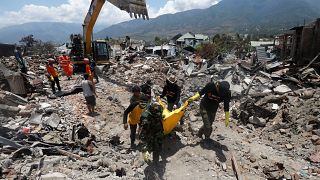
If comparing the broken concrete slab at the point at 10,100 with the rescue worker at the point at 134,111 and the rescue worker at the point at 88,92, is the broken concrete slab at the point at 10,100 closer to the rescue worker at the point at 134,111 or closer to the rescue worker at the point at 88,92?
the rescue worker at the point at 88,92

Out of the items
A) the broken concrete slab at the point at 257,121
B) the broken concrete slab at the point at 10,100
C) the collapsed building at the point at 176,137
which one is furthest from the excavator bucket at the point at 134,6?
the broken concrete slab at the point at 257,121

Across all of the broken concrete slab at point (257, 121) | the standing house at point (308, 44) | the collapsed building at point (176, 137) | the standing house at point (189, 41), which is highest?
the standing house at point (308, 44)

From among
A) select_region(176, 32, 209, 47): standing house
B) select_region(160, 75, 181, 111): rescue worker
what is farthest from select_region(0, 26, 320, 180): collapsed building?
select_region(176, 32, 209, 47): standing house

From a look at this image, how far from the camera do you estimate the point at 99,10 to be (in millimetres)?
13438

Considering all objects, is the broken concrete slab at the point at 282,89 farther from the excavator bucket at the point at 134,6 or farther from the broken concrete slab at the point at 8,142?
the broken concrete slab at the point at 8,142

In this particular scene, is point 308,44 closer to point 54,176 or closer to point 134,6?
point 134,6

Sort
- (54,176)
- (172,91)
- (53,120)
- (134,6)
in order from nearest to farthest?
1. (54,176)
2. (172,91)
3. (53,120)
4. (134,6)

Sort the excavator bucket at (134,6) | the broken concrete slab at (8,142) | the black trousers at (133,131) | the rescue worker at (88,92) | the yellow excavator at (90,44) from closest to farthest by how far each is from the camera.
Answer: the broken concrete slab at (8,142)
the black trousers at (133,131)
the rescue worker at (88,92)
the excavator bucket at (134,6)
the yellow excavator at (90,44)

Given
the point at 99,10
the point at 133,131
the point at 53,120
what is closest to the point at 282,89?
the point at 133,131

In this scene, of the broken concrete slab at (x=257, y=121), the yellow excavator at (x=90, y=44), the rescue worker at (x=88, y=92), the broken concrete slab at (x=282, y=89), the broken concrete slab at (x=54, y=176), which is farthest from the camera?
the yellow excavator at (x=90, y=44)

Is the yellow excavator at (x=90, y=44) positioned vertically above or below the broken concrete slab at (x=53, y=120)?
above

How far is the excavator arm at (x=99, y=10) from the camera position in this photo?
37.9ft

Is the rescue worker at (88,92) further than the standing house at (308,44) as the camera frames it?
No

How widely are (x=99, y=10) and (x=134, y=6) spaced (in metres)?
2.47
